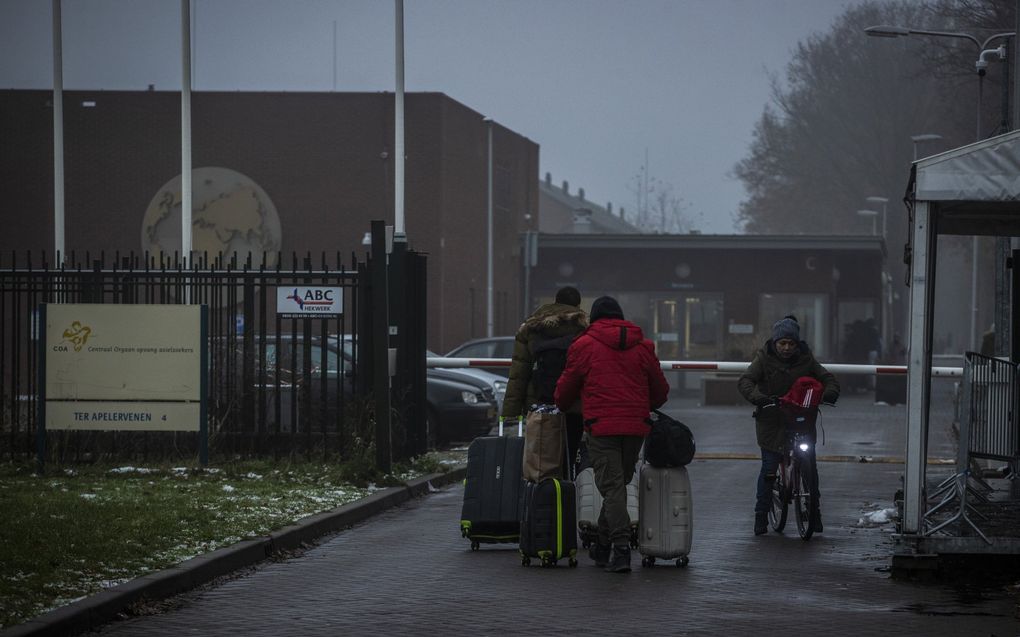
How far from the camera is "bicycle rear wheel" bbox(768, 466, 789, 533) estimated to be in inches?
459

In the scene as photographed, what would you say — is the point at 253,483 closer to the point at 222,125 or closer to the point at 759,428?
the point at 759,428

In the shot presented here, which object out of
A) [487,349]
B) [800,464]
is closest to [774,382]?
[800,464]

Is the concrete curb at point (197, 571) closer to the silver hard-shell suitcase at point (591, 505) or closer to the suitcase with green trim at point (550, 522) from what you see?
the suitcase with green trim at point (550, 522)

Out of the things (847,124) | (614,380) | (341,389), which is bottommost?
(341,389)

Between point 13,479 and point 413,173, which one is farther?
point 413,173

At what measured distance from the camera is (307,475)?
47.7ft

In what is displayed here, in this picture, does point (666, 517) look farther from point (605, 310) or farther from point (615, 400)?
point (605, 310)

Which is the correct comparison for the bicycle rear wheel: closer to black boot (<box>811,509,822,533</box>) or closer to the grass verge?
black boot (<box>811,509,822,533</box>)

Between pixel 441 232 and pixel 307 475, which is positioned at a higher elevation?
pixel 441 232

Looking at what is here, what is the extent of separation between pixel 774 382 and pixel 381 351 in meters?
4.06

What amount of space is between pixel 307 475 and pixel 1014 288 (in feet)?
21.5

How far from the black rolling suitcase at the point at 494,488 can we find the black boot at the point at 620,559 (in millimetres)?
1131

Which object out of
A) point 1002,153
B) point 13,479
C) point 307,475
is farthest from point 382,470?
point 1002,153

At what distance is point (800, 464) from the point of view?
11.3 m
